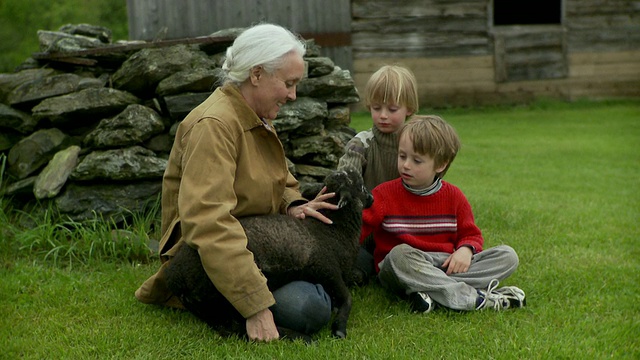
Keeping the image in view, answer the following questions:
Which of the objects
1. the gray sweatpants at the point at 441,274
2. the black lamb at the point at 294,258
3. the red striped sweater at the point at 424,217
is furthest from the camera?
the red striped sweater at the point at 424,217

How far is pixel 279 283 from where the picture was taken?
3.67 m

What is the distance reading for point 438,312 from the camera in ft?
13.3

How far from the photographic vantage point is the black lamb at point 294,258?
11.6 ft

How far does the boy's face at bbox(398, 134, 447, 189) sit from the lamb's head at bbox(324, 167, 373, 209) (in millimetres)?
337

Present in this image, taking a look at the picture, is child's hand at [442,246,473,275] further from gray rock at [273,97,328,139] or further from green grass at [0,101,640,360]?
gray rock at [273,97,328,139]

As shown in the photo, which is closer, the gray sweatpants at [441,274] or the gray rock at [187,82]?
the gray sweatpants at [441,274]

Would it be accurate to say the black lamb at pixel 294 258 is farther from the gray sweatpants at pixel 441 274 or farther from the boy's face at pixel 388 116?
the boy's face at pixel 388 116

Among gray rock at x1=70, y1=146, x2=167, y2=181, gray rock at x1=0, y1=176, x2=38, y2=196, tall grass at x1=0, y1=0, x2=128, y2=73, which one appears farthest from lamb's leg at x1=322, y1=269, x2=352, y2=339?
tall grass at x1=0, y1=0, x2=128, y2=73

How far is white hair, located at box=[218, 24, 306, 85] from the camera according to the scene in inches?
139

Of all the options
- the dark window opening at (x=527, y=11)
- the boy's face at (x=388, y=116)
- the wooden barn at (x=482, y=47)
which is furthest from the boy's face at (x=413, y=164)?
the dark window opening at (x=527, y=11)

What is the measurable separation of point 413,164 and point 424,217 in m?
0.37

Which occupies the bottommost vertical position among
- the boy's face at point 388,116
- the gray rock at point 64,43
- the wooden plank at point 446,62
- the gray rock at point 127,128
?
the wooden plank at point 446,62

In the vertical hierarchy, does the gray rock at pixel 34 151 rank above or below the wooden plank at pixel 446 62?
above

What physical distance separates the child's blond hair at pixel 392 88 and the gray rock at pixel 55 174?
2592mm
